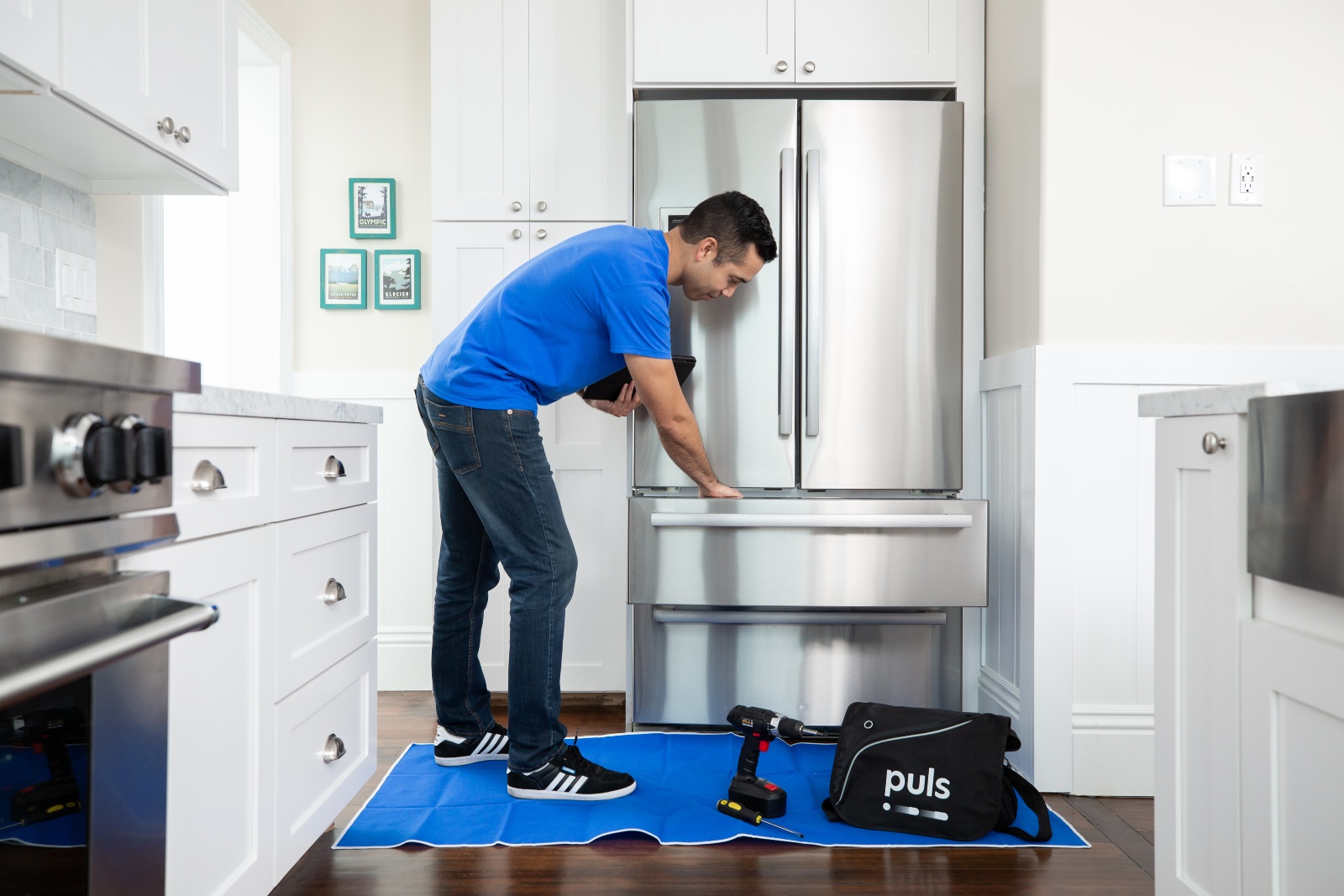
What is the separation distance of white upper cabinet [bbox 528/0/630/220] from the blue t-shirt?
0.80 metres

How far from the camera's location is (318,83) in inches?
114

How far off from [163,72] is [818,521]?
169 centimetres

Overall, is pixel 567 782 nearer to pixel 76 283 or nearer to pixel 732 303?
pixel 732 303

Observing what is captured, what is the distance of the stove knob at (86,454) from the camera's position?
2.18 feet

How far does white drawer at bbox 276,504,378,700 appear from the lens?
140 cm

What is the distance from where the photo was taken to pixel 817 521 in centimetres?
216

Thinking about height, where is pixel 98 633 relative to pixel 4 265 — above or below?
below

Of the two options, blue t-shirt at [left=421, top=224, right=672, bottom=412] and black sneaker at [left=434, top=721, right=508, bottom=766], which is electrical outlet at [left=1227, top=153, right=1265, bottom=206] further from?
black sneaker at [left=434, top=721, right=508, bottom=766]

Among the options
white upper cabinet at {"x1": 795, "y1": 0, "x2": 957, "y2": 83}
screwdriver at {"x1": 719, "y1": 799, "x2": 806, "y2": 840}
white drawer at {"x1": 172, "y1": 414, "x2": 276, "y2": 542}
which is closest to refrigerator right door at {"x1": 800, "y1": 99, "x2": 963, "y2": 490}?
white upper cabinet at {"x1": 795, "y1": 0, "x2": 957, "y2": 83}

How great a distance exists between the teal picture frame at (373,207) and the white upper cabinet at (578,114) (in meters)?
0.57

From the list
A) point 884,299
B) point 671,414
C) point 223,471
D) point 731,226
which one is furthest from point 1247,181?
point 223,471

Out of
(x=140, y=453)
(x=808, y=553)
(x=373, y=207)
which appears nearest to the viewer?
(x=140, y=453)

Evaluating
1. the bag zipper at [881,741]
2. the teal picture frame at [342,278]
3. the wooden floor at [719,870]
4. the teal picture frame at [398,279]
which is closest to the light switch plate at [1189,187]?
the bag zipper at [881,741]

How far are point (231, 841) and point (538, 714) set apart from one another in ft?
2.45
